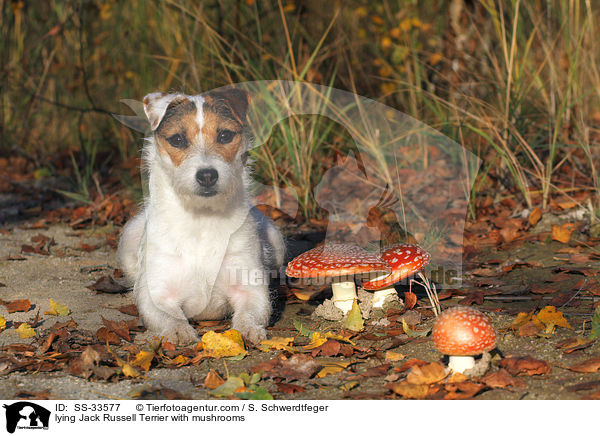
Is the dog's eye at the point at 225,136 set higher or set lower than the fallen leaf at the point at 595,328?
higher

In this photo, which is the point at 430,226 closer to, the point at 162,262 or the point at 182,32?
the point at 162,262

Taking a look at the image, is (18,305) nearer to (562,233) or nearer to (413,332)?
(413,332)

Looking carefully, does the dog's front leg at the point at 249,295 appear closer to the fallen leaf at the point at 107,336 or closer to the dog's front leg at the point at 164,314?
the dog's front leg at the point at 164,314

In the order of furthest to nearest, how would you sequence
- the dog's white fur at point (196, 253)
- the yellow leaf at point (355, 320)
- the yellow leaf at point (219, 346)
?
the dog's white fur at point (196, 253)
the yellow leaf at point (355, 320)
the yellow leaf at point (219, 346)

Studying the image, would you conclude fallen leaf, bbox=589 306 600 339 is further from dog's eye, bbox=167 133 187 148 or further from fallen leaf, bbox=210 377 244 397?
dog's eye, bbox=167 133 187 148

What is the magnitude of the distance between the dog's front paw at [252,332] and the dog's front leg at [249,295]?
75 millimetres

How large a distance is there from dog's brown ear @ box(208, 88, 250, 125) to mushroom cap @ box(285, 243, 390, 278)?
1.09 metres

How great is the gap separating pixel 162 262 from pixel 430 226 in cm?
295

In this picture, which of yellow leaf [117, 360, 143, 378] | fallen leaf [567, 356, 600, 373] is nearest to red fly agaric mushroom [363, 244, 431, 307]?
fallen leaf [567, 356, 600, 373]

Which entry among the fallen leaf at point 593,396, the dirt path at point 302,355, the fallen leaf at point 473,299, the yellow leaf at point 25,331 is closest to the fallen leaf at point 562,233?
the dirt path at point 302,355

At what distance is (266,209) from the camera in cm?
711

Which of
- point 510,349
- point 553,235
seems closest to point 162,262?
point 510,349

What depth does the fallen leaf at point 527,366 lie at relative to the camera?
338 centimetres

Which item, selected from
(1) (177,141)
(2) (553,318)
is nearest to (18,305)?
(1) (177,141)
